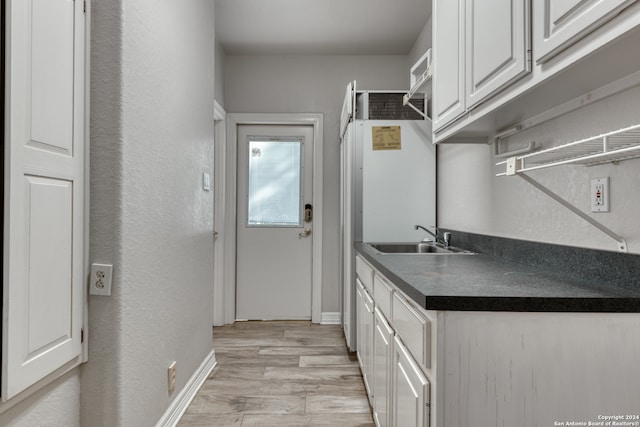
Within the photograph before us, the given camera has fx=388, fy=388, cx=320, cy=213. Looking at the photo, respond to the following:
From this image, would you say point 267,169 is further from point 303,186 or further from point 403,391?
point 403,391

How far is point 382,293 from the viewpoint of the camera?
169cm

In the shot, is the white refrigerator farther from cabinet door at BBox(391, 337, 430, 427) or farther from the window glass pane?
cabinet door at BBox(391, 337, 430, 427)

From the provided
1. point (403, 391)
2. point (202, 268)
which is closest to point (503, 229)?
point (403, 391)

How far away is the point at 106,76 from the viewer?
4.58ft

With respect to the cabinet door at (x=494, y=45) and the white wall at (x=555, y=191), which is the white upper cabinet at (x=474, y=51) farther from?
the white wall at (x=555, y=191)

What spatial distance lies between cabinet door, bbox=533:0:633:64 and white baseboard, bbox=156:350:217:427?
204 cm

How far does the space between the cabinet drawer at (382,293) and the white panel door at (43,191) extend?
1125mm

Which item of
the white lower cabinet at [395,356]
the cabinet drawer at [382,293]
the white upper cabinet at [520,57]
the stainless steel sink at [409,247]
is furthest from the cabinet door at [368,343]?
the white upper cabinet at [520,57]

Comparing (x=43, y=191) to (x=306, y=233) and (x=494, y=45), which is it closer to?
(x=494, y=45)

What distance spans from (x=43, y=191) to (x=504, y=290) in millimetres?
1353

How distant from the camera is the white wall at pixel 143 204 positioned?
4.59 ft

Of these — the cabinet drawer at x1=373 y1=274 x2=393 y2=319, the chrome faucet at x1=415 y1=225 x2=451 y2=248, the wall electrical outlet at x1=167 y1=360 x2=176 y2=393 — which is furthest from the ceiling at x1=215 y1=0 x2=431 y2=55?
the wall electrical outlet at x1=167 y1=360 x2=176 y2=393

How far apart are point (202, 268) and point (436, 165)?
1.74 metres

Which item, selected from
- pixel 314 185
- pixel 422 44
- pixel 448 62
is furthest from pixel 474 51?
pixel 314 185
